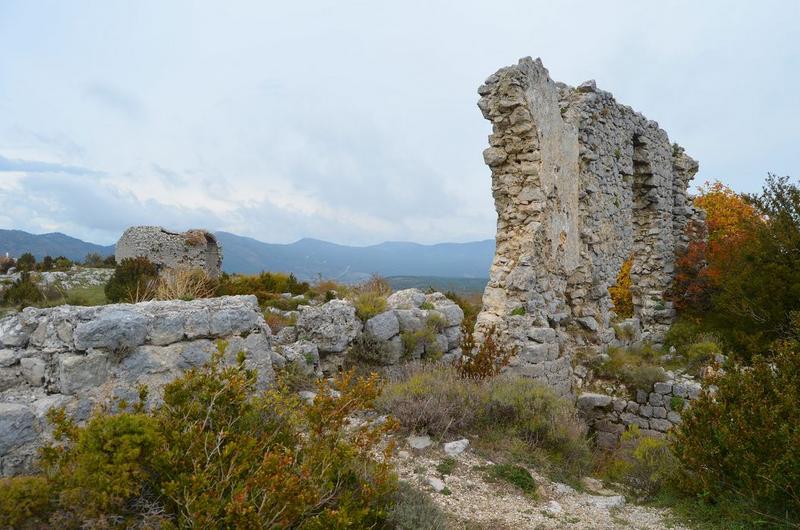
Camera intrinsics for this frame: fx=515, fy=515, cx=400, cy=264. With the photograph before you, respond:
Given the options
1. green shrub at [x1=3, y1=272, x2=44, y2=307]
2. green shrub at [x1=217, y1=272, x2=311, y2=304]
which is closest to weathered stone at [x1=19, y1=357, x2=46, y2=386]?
green shrub at [x1=217, y1=272, x2=311, y2=304]

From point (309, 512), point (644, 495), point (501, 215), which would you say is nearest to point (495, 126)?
point (501, 215)

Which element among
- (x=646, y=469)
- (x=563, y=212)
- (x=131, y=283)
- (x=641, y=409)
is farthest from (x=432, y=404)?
(x=131, y=283)

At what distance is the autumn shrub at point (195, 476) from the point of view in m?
2.50

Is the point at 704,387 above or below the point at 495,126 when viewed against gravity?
below

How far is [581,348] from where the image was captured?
9.97 meters

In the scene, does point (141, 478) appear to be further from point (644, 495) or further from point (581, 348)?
point (581, 348)

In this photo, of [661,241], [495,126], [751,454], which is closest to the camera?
[751,454]

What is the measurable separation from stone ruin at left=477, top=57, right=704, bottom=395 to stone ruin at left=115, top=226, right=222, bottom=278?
1280 centimetres

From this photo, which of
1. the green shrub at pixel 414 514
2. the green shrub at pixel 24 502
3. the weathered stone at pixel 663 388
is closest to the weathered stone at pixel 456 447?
the green shrub at pixel 414 514

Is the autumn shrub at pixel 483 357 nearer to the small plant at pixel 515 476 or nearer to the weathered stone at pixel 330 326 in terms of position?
the weathered stone at pixel 330 326

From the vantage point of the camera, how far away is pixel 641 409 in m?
9.36

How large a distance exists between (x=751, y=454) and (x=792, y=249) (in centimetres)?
820

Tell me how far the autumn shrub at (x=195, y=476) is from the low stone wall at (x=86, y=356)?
898mm

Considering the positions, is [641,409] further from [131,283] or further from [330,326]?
[131,283]
